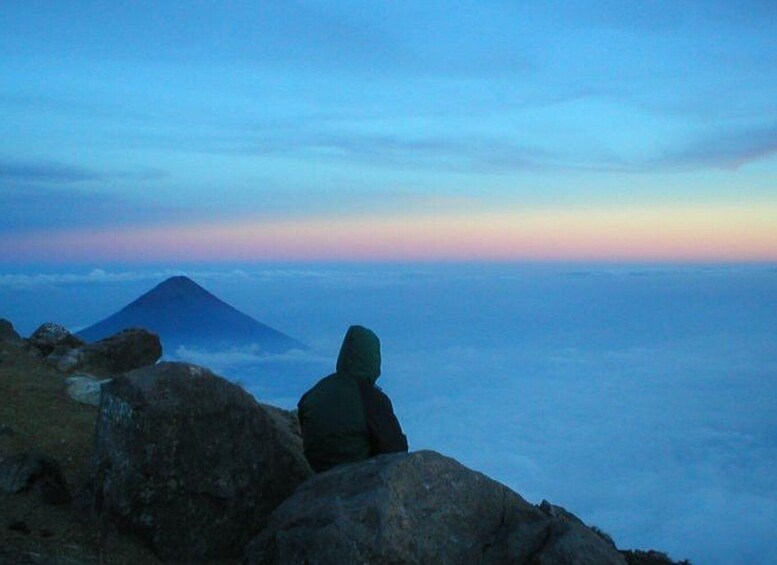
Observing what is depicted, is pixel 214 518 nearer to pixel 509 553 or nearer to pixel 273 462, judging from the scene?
pixel 273 462

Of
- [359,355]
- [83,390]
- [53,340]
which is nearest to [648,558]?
[359,355]

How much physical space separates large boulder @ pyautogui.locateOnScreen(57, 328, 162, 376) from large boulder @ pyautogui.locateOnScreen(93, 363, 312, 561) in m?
10.3

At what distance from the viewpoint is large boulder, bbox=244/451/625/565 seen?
7367 millimetres

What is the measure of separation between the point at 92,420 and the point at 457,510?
9.90 m

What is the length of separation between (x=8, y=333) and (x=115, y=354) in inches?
159

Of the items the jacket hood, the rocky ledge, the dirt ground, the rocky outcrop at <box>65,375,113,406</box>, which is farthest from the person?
the rocky outcrop at <box>65,375,113,406</box>

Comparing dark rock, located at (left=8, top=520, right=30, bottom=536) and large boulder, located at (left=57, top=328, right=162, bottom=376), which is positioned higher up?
large boulder, located at (left=57, top=328, right=162, bottom=376)

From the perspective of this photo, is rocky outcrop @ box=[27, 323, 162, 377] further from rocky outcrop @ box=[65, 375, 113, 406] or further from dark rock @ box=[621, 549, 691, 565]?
dark rock @ box=[621, 549, 691, 565]

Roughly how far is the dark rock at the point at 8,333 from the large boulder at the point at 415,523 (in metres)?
17.6

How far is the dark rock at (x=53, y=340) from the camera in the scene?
Result: 2225 centimetres

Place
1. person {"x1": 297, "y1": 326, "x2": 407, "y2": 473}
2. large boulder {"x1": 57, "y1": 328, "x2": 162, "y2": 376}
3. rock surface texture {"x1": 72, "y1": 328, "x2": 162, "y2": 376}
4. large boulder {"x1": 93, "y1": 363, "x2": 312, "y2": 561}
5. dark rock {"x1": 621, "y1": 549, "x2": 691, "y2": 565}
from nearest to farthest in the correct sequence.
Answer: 1. person {"x1": 297, "y1": 326, "x2": 407, "y2": 473}
2. large boulder {"x1": 93, "y1": 363, "x2": 312, "y2": 561}
3. dark rock {"x1": 621, "y1": 549, "x2": 691, "y2": 565}
4. large boulder {"x1": 57, "y1": 328, "x2": 162, "y2": 376}
5. rock surface texture {"x1": 72, "y1": 328, "x2": 162, "y2": 376}

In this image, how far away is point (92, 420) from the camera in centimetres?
1516

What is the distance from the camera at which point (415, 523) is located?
7.62 metres

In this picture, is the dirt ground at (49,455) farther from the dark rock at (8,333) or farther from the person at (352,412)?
the person at (352,412)
